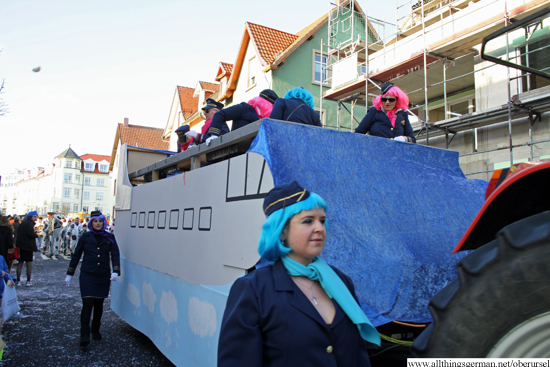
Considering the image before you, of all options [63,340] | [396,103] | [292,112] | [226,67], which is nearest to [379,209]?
[292,112]

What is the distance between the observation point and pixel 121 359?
5.40 metres

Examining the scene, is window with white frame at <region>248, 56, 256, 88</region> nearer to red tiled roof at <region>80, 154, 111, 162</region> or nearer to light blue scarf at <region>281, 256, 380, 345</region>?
light blue scarf at <region>281, 256, 380, 345</region>

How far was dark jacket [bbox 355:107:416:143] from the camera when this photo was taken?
4629 mm

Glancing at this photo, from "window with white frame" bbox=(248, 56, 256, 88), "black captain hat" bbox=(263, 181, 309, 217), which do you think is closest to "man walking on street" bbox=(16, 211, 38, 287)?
"black captain hat" bbox=(263, 181, 309, 217)

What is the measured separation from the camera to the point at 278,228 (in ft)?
6.06

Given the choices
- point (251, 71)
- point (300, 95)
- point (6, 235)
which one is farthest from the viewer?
point (251, 71)

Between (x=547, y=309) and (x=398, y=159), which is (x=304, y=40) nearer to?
(x=398, y=159)

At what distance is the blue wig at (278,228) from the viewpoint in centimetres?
183

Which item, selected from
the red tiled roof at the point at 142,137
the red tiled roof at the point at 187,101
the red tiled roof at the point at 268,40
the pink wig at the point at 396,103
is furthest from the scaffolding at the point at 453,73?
the red tiled roof at the point at 142,137

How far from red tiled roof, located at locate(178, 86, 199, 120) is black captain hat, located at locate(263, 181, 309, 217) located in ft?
97.9

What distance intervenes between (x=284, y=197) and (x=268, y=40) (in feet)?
73.5

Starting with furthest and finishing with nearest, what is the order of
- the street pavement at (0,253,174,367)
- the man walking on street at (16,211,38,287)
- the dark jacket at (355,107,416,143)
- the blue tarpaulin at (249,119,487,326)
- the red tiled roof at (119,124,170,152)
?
1. the red tiled roof at (119,124,170,152)
2. the man walking on street at (16,211,38,287)
3. the street pavement at (0,253,174,367)
4. the dark jacket at (355,107,416,143)
5. the blue tarpaulin at (249,119,487,326)

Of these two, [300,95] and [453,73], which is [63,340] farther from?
[453,73]

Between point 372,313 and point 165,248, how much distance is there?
3.17m
